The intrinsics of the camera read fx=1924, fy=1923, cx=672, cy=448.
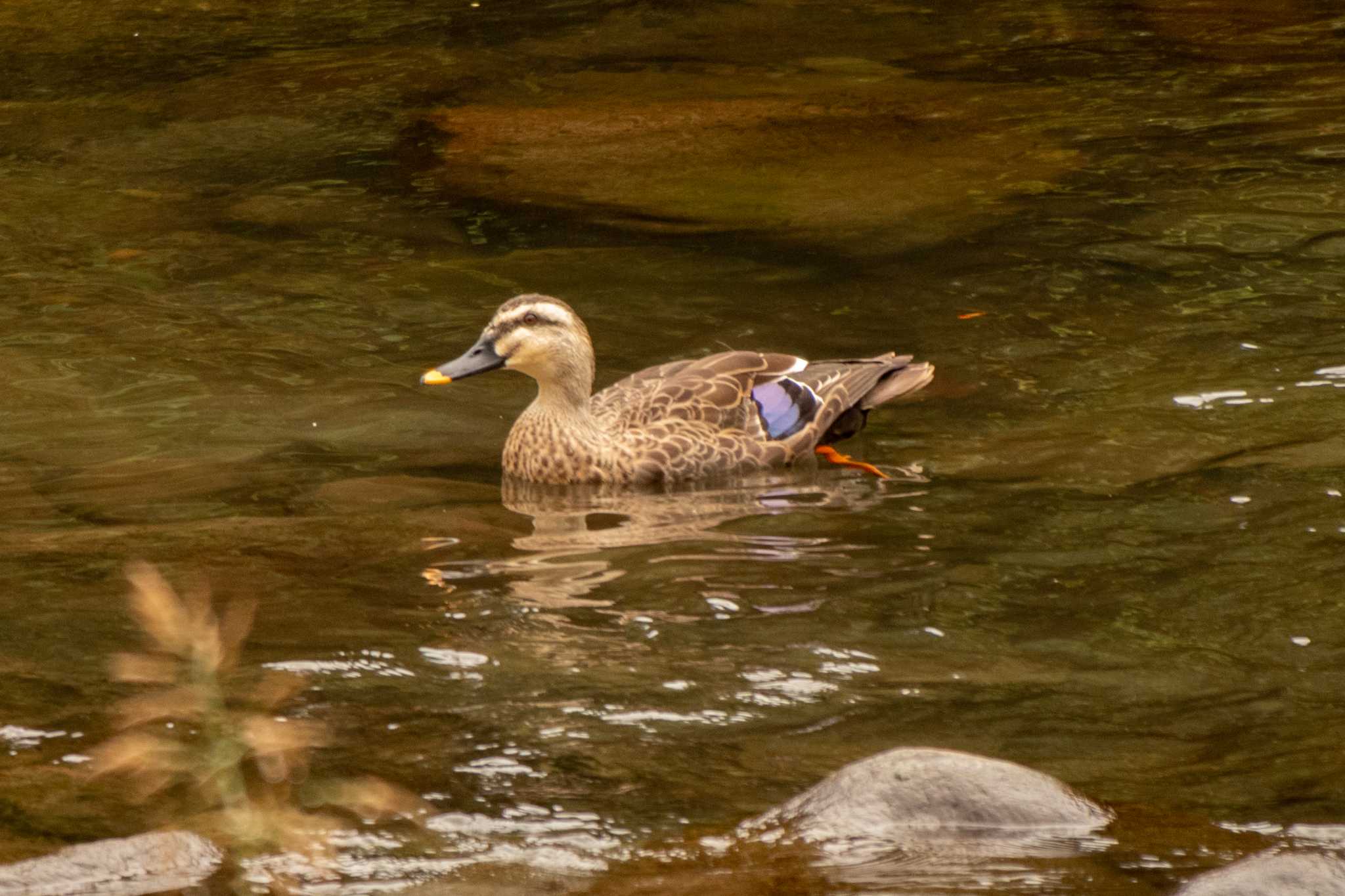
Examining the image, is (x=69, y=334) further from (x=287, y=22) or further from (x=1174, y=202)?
(x=287, y=22)

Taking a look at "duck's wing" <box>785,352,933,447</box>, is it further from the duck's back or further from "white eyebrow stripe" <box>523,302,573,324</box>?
"white eyebrow stripe" <box>523,302,573,324</box>

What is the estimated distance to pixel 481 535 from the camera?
7.64m

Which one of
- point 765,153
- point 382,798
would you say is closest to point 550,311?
point 382,798

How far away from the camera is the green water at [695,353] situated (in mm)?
5379

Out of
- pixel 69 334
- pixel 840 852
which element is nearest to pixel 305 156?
pixel 69 334

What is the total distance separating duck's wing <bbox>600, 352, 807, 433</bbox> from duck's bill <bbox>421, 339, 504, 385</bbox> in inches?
22.5

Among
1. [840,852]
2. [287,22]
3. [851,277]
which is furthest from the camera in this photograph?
[287,22]

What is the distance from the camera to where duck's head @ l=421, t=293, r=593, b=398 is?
866cm

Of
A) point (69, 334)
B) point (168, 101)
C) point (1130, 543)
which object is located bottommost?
point (1130, 543)

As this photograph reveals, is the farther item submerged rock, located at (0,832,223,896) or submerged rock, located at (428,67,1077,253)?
submerged rock, located at (428,67,1077,253)

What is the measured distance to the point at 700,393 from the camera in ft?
29.2

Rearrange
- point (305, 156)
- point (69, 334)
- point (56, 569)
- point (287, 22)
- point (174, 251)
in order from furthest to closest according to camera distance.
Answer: point (287, 22), point (305, 156), point (174, 251), point (69, 334), point (56, 569)

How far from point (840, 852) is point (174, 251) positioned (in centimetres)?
836

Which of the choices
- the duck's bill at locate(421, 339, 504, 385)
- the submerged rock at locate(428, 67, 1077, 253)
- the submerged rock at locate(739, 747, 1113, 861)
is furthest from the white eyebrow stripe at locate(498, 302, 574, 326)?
the submerged rock at locate(739, 747, 1113, 861)
